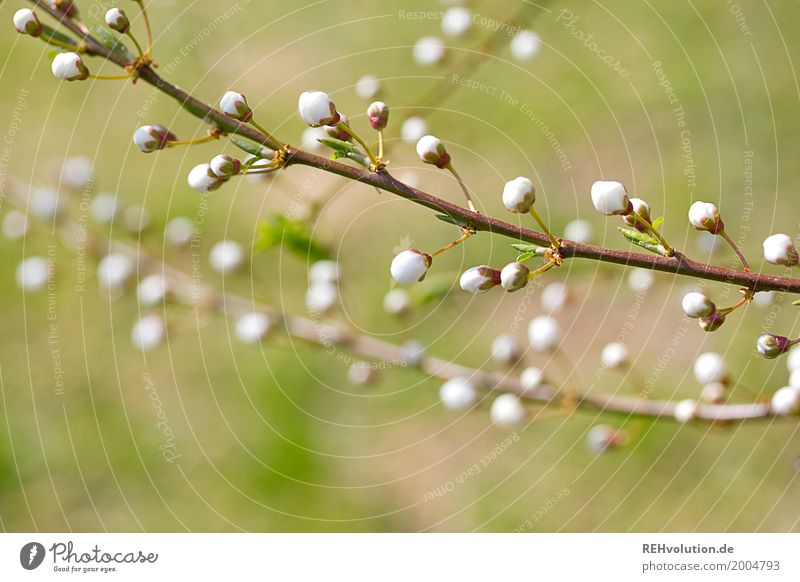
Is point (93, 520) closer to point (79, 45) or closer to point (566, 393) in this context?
point (566, 393)

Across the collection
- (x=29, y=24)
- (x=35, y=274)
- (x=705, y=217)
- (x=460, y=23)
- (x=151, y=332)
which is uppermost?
(x=460, y=23)

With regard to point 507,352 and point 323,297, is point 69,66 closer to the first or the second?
point 323,297

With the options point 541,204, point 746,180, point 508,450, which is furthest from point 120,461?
point 746,180

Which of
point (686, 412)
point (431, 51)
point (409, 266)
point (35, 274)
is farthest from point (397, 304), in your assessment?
point (35, 274)

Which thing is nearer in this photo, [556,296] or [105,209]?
[556,296]
